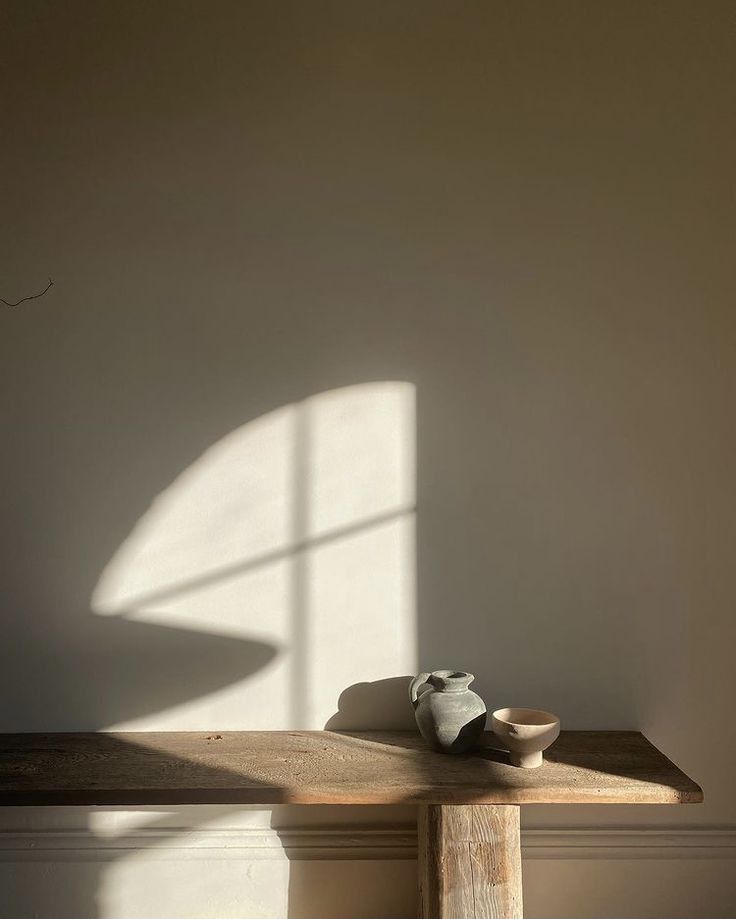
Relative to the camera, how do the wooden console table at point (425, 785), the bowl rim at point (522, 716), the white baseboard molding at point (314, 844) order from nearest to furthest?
the wooden console table at point (425, 785) < the bowl rim at point (522, 716) < the white baseboard molding at point (314, 844)

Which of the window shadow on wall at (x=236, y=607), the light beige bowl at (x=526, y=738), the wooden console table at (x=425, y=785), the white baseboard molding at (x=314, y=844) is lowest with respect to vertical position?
the white baseboard molding at (x=314, y=844)

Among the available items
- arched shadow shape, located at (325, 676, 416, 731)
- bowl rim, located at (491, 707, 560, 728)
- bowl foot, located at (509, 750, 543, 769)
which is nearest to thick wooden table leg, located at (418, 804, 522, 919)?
bowl foot, located at (509, 750, 543, 769)

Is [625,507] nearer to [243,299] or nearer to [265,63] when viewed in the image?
[243,299]

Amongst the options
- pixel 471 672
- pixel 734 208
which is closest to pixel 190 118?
pixel 734 208

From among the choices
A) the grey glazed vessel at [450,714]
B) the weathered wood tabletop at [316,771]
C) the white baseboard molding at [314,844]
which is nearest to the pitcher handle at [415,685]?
the grey glazed vessel at [450,714]

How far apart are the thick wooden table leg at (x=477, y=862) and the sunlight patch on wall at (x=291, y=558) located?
1.90 ft

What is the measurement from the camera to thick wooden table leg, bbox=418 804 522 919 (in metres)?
2.13

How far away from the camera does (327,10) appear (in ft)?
8.95

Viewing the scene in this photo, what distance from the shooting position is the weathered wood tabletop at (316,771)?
2.07 m

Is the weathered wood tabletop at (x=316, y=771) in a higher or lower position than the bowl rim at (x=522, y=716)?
lower

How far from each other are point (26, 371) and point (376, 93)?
1523 mm

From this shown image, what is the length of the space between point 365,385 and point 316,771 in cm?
122

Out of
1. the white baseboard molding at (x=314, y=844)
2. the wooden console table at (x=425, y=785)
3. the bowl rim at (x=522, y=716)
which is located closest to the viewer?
the wooden console table at (x=425, y=785)

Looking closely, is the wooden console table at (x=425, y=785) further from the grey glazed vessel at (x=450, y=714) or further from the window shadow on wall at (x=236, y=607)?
the window shadow on wall at (x=236, y=607)
